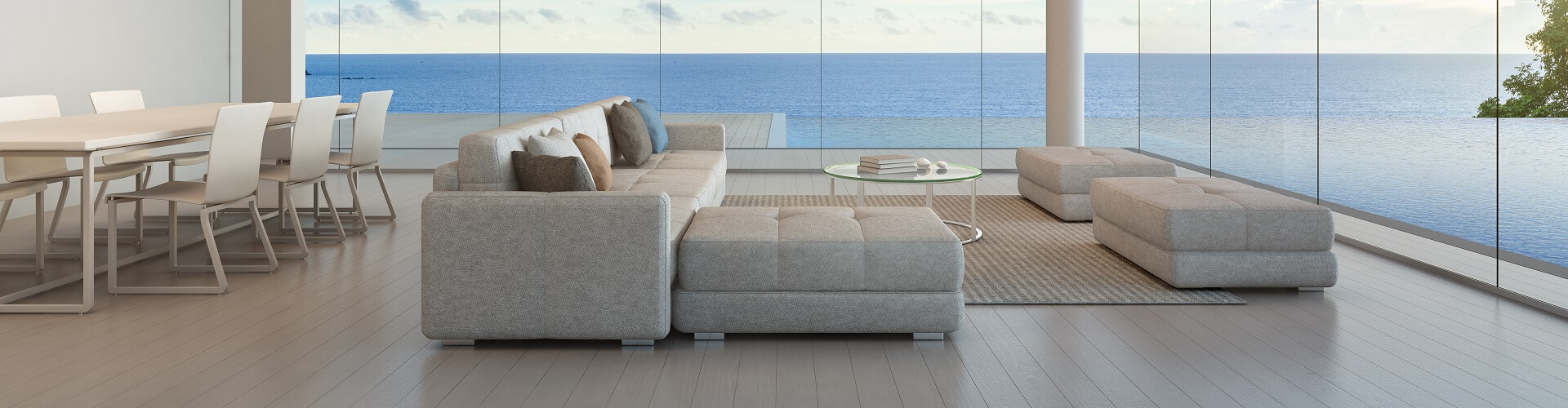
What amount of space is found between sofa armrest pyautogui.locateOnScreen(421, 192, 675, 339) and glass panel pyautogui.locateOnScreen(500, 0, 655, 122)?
252 inches

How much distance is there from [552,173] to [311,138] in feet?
7.51

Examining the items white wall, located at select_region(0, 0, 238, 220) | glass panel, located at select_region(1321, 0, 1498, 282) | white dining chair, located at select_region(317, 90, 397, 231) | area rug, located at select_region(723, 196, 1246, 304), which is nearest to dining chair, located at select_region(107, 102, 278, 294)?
white dining chair, located at select_region(317, 90, 397, 231)

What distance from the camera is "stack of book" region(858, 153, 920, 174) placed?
5309mm

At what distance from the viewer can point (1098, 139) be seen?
15.6 m

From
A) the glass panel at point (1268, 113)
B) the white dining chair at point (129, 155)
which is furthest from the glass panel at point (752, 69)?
the glass panel at point (1268, 113)

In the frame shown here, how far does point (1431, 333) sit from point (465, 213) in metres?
3.08

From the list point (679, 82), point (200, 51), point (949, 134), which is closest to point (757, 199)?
point (679, 82)

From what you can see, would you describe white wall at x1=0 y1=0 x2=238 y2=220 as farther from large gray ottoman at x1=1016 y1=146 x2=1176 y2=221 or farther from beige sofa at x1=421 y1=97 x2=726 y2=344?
large gray ottoman at x1=1016 y1=146 x2=1176 y2=221

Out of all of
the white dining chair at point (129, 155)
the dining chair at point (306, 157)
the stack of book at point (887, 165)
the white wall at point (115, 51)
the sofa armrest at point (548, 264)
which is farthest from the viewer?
the white wall at point (115, 51)

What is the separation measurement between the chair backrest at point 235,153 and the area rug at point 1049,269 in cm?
291

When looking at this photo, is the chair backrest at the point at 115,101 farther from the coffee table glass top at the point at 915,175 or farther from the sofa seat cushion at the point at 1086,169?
the sofa seat cushion at the point at 1086,169

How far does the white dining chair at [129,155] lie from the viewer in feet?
18.6

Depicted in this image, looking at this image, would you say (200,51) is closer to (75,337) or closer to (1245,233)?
(75,337)

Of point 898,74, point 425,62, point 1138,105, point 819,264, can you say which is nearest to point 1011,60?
point 898,74
